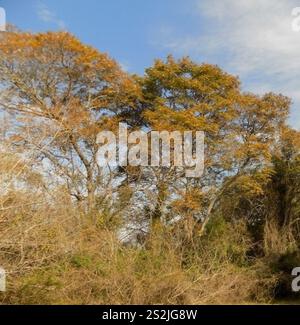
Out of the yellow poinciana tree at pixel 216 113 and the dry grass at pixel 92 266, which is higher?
the yellow poinciana tree at pixel 216 113

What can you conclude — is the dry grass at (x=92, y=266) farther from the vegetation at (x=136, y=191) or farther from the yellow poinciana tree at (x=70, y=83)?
the yellow poinciana tree at (x=70, y=83)

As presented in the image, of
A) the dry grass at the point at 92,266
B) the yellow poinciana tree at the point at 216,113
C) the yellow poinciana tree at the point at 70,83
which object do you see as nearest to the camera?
the dry grass at the point at 92,266

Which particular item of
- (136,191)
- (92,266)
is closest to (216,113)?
(136,191)

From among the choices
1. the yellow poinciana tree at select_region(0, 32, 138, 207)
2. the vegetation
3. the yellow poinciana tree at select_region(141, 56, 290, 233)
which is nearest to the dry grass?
the vegetation

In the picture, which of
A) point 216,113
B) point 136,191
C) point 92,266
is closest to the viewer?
point 92,266

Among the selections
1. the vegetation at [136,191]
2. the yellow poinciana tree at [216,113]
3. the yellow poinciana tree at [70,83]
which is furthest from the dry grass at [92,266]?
the yellow poinciana tree at [216,113]

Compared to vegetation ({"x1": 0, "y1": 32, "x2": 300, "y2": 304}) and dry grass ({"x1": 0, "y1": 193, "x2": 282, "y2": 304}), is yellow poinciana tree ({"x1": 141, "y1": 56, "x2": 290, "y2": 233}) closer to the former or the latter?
vegetation ({"x1": 0, "y1": 32, "x2": 300, "y2": 304})

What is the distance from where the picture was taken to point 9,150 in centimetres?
762

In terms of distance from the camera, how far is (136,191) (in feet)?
55.7

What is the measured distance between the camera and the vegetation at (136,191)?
7.97 metres

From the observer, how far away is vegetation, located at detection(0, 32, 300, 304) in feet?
26.2

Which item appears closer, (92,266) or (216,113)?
(92,266)

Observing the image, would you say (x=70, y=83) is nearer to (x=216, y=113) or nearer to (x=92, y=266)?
(x=216, y=113)
